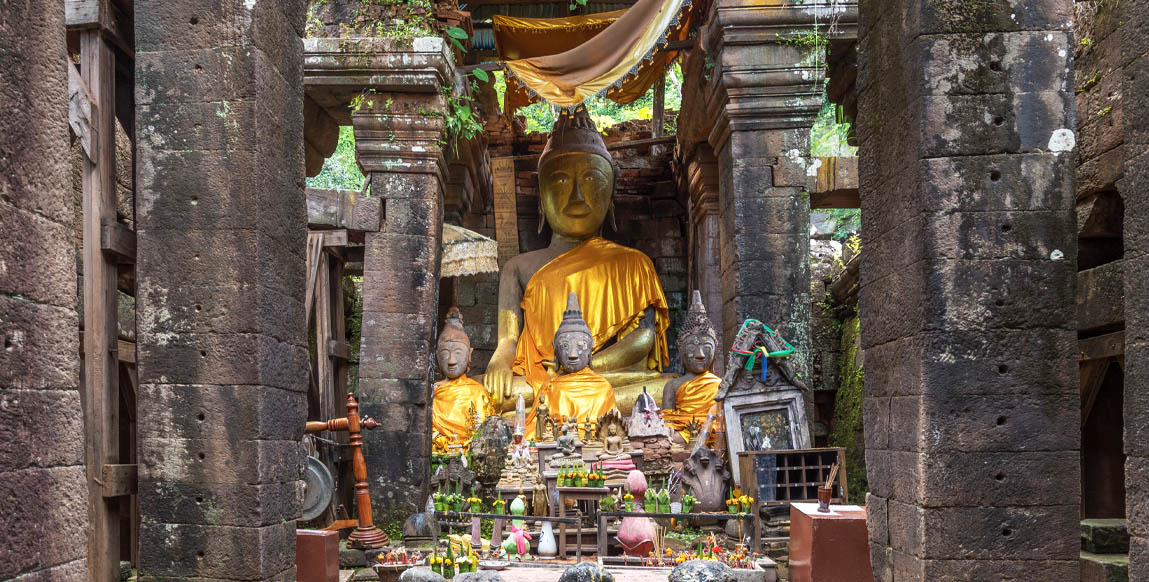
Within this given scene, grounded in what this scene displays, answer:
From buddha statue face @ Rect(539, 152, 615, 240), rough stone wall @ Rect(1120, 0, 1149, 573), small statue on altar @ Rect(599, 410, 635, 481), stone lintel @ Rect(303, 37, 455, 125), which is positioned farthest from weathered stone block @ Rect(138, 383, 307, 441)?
buddha statue face @ Rect(539, 152, 615, 240)

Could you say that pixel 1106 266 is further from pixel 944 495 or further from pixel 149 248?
pixel 149 248

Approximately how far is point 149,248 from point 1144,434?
428 cm

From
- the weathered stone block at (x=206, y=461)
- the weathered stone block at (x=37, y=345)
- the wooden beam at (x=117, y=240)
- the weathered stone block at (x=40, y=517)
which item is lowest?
the weathered stone block at (x=206, y=461)

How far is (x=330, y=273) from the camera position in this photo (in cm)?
923

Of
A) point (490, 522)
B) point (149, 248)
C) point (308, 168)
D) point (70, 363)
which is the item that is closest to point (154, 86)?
point (149, 248)

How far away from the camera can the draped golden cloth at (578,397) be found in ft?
31.4

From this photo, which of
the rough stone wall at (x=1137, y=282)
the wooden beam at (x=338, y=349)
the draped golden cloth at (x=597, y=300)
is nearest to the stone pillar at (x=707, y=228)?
the draped golden cloth at (x=597, y=300)

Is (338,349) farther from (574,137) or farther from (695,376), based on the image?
(574,137)

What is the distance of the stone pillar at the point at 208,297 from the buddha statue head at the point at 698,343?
16.9 ft

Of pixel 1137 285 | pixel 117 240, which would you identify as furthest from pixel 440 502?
pixel 1137 285

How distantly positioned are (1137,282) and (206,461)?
3.98 m

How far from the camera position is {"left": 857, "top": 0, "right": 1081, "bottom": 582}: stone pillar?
3959mm

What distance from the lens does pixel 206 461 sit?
4.58 metres

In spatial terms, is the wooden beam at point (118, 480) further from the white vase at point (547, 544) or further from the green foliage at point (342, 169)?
the green foliage at point (342, 169)
